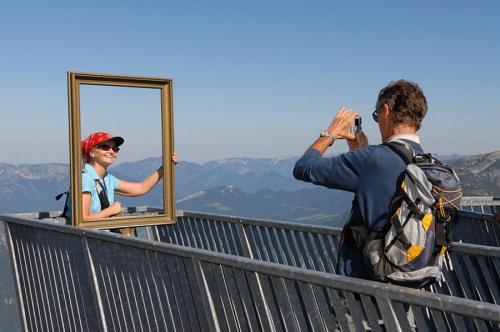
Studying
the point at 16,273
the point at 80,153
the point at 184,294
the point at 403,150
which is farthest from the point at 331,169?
the point at 16,273

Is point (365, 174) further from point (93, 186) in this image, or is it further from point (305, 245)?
point (93, 186)

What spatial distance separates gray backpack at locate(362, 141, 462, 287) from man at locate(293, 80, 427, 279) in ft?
0.25

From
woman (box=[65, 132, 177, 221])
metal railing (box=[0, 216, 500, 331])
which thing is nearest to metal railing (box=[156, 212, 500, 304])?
metal railing (box=[0, 216, 500, 331])

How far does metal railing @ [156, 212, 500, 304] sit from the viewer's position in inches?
200

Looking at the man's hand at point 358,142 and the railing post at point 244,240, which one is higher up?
the man's hand at point 358,142

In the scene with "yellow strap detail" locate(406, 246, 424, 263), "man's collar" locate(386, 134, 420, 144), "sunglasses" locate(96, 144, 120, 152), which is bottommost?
"yellow strap detail" locate(406, 246, 424, 263)

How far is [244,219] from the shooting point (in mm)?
7211

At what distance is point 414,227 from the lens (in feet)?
11.9

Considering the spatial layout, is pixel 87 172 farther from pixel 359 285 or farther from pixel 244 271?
pixel 359 285

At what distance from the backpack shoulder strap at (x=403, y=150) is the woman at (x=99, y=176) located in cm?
352

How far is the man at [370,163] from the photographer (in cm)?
372

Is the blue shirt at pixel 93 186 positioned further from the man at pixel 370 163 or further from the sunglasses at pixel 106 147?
the man at pixel 370 163

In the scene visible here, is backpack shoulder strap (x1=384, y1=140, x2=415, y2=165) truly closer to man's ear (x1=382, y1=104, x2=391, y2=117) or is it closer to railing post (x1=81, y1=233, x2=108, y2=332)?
man's ear (x1=382, y1=104, x2=391, y2=117)

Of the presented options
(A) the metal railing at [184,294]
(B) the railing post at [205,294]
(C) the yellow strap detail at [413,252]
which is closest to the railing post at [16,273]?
(A) the metal railing at [184,294]
